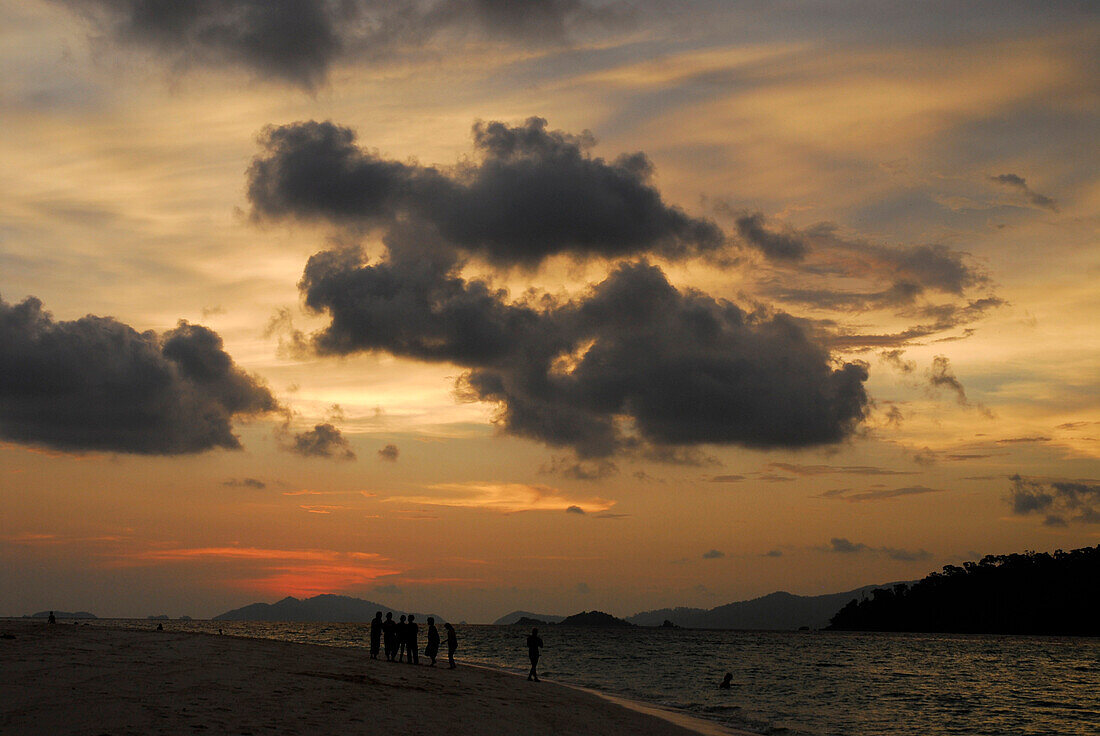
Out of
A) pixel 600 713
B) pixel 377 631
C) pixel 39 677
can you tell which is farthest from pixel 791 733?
pixel 39 677

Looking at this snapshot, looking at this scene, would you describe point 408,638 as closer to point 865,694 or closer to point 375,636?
point 375,636

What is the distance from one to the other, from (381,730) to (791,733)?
2342cm

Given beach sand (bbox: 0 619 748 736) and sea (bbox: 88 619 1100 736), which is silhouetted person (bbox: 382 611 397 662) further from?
sea (bbox: 88 619 1100 736)

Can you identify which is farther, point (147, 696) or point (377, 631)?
point (377, 631)

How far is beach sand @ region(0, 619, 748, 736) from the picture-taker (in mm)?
17891

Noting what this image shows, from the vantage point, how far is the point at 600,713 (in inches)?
1367

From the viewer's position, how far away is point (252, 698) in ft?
73.9

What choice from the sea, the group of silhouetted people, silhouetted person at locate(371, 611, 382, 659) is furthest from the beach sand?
the sea

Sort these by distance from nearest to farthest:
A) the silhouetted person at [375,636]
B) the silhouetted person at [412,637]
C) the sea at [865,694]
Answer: the silhouetted person at [412,637]
the sea at [865,694]
the silhouetted person at [375,636]

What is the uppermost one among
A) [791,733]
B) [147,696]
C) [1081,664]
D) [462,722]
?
[147,696]

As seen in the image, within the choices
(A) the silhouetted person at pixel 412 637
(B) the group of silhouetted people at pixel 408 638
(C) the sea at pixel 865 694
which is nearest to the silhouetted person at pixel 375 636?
(B) the group of silhouetted people at pixel 408 638

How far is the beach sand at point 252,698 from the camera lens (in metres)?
17.9

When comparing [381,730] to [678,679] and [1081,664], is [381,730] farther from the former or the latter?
[1081,664]

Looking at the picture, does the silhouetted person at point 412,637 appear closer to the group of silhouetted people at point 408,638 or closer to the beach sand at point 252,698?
the group of silhouetted people at point 408,638
